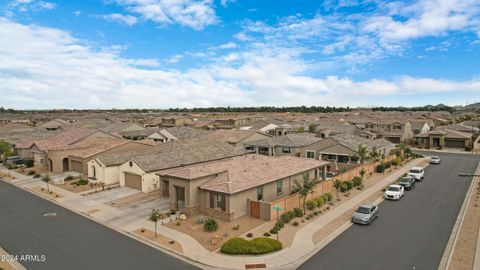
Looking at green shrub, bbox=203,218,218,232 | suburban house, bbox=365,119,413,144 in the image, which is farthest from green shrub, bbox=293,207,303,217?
suburban house, bbox=365,119,413,144

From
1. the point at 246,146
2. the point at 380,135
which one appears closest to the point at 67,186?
the point at 246,146

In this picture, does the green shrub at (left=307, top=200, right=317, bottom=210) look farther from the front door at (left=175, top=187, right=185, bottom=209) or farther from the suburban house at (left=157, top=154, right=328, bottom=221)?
the front door at (left=175, top=187, right=185, bottom=209)

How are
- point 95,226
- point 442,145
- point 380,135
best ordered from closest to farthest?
Result: point 95,226 < point 442,145 < point 380,135

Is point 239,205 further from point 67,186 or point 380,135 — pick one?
point 380,135

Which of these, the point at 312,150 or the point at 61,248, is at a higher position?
the point at 312,150

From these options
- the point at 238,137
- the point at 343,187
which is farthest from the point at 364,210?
the point at 238,137

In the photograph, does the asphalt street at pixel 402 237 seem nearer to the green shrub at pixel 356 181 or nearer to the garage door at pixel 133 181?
the green shrub at pixel 356 181
